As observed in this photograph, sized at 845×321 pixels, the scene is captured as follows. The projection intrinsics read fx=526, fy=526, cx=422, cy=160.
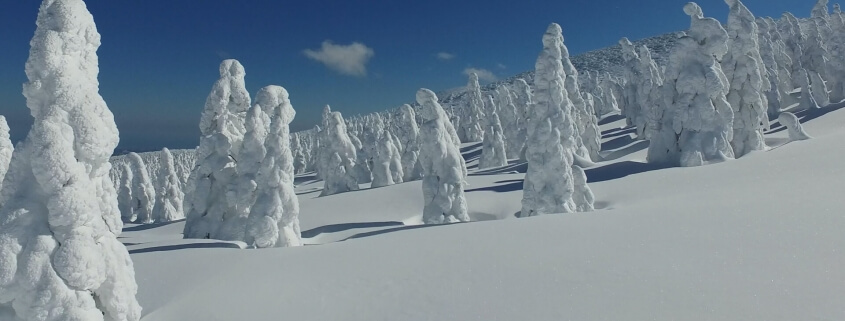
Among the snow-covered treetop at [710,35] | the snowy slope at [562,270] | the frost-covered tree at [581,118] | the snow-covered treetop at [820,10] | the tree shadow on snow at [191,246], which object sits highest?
the snow-covered treetop at [820,10]

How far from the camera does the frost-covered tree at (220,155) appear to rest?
18938 mm

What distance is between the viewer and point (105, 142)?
296 inches

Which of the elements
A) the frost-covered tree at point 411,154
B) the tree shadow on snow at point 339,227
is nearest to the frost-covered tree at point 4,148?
the tree shadow on snow at point 339,227

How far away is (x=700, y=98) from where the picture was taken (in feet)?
82.4

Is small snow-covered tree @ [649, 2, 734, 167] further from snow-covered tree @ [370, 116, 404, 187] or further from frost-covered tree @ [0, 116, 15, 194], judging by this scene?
frost-covered tree @ [0, 116, 15, 194]

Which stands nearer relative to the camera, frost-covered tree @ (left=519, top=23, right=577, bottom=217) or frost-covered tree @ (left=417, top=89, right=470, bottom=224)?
frost-covered tree @ (left=519, top=23, right=577, bottom=217)

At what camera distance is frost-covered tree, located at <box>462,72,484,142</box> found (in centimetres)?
7225

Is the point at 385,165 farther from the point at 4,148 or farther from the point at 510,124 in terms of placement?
the point at 4,148

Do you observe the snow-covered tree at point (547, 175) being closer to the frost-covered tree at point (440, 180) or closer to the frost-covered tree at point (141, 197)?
the frost-covered tree at point (440, 180)

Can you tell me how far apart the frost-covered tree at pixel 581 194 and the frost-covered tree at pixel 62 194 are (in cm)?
1577

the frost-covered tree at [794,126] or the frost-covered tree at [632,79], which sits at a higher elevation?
the frost-covered tree at [632,79]

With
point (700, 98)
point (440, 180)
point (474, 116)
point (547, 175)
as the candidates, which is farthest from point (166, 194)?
point (474, 116)

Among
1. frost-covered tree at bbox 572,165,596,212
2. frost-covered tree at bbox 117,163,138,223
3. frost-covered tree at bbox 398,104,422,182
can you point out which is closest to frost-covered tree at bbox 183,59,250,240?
frost-covered tree at bbox 572,165,596,212

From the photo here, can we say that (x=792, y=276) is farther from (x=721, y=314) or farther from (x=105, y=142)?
(x=105, y=142)
